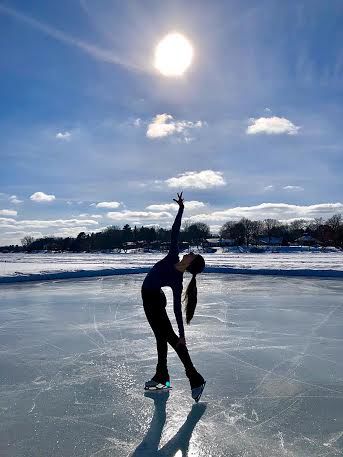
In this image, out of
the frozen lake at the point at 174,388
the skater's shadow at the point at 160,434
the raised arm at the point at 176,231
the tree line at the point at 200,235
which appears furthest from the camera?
the tree line at the point at 200,235

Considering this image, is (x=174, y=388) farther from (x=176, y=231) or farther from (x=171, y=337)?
(x=176, y=231)

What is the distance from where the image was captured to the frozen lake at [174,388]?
2412 millimetres

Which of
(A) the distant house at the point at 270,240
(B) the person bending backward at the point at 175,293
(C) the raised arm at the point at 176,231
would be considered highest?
(A) the distant house at the point at 270,240

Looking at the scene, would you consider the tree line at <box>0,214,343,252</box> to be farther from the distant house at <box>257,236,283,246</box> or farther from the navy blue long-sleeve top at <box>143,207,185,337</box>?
the navy blue long-sleeve top at <box>143,207,185,337</box>

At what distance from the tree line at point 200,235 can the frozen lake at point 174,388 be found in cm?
7443

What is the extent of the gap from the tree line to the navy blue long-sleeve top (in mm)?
77010

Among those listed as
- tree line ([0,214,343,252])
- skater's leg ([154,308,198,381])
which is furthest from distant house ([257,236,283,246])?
skater's leg ([154,308,198,381])

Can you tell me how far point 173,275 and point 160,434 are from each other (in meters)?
1.01

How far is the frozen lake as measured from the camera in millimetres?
2412

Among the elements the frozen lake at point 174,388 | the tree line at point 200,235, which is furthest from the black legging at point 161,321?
the tree line at point 200,235

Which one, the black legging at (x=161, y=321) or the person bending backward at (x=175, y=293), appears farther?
the black legging at (x=161, y=321)

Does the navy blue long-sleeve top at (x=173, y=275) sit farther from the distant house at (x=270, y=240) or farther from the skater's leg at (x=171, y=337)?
the distant house at (x=270, y=240)

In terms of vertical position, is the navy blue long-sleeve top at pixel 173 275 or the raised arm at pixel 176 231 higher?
the raised arm at pixel 176 231

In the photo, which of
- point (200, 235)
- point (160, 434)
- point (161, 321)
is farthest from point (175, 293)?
point (200, 235)
